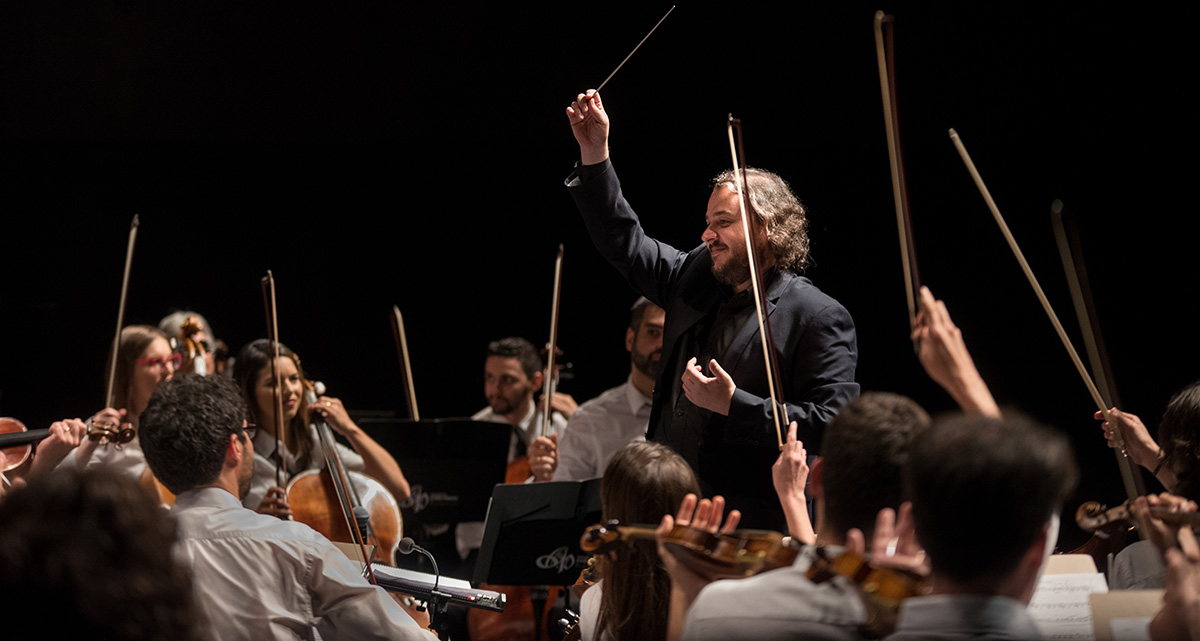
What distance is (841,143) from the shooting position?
4613 mm

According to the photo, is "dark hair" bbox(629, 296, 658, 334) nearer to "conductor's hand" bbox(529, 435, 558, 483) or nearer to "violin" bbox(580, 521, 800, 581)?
"conductor's hand" bbox(529, 435, 558, 483)

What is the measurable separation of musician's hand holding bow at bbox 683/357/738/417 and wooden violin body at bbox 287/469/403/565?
5.16 ft

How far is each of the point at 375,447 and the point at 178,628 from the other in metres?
2.90

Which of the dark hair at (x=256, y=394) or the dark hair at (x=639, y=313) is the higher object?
the dark hair at (x=639, y=313)

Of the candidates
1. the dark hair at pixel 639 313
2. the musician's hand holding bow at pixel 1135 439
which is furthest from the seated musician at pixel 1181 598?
the dark hair at pixel 639 313

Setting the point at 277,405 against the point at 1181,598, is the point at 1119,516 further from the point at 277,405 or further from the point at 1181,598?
the point at 277,405

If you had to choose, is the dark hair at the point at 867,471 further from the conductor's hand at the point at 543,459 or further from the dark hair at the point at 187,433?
the conductor's hand at the point at 543,459

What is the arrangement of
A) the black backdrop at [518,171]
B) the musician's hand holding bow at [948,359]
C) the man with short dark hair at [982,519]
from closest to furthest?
the man with short dark hair at [982,519] < the musician's hand holding bow at [948,359] < the black backdrop at [518,171]

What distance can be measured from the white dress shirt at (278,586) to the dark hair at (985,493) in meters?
0.96

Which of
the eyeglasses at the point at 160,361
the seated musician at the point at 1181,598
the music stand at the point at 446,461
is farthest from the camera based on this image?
the music stand at the point at 446,461

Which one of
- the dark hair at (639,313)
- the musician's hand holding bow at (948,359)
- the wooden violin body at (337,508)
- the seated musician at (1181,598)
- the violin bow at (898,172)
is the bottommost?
the wooden violin body at (337,508)

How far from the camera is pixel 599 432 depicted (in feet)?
12.7

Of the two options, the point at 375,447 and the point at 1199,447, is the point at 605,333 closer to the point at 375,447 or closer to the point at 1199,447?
the point at 375,447

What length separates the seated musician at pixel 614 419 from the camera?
3.84m
